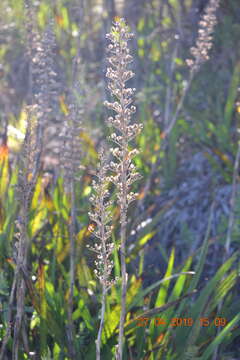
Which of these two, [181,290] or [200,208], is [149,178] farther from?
[181,290]

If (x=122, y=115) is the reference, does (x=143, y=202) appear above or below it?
below

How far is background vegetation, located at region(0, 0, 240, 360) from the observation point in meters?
1.83

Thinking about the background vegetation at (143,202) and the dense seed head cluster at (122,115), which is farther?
the background vegetation at (143,202)

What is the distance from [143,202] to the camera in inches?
116

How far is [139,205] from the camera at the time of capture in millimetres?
2703

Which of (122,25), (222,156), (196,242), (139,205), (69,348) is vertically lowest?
(69,348)

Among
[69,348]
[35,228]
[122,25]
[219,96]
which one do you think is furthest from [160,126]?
[122,25]

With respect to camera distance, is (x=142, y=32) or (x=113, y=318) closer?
(x=113, y=318)

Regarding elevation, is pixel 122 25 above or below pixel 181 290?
above

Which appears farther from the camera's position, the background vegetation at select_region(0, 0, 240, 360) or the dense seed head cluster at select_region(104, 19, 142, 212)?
the background vegetation at select_region(0, 0, 240, 360)

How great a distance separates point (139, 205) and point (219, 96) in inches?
48.4

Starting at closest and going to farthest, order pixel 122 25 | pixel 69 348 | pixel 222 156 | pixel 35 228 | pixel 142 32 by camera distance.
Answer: pixel 122 25 < pixel 69 348 < pixel 35 228 < pixel 222 156 < pixel 142 32

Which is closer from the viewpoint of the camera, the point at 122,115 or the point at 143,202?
the point at 122,115

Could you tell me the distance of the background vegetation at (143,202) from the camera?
1.83 m
